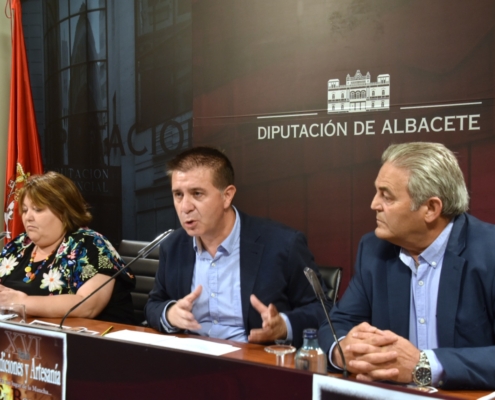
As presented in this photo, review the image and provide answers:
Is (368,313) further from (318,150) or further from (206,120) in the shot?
(206,120)

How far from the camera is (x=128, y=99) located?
12.7ft

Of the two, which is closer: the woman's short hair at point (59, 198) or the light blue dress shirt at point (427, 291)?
the light blue dress shirt at point (427, 291)

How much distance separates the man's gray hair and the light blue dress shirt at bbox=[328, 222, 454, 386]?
0.29ft

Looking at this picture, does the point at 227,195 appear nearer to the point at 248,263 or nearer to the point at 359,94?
the point at 248,263

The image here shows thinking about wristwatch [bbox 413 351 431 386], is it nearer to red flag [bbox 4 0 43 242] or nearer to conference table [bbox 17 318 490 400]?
conference table [bbox 17 318 490 400]

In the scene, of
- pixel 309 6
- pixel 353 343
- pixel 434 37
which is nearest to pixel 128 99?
pixel 309 6

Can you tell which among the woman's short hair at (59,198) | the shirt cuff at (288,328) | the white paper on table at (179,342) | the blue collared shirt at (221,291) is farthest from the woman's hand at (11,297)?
the shirt cuff at (288,328)

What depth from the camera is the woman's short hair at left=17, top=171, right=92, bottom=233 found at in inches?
106

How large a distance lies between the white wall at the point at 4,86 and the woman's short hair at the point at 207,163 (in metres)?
2.46

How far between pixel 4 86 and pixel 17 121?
40 centimetres

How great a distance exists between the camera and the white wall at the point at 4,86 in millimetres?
4215

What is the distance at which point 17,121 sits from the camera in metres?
4.01

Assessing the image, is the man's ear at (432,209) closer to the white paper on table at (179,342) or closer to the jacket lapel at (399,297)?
the jacket lapel at (399,297)

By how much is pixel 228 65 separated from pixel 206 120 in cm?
34
